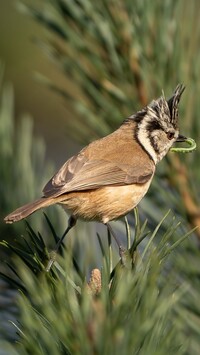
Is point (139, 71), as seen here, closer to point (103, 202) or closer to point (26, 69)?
point (103, 202)

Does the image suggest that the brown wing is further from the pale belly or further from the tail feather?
the tail feather

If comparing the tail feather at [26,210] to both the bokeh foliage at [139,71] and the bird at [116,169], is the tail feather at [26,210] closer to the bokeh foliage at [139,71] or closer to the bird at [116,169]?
the bird at [116,169]

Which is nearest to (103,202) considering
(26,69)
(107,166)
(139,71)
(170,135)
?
(107,166)

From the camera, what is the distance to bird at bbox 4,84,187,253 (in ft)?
5.61

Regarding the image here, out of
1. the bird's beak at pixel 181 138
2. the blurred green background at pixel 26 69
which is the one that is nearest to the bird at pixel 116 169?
the bird's beak at pixel 181 138

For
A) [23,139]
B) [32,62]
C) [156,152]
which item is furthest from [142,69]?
[32,62]

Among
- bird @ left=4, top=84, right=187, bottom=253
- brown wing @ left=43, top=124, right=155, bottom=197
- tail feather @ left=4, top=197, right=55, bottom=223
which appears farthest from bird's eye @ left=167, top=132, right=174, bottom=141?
tail feather @ left=4, top=197, right=55, bottom=223

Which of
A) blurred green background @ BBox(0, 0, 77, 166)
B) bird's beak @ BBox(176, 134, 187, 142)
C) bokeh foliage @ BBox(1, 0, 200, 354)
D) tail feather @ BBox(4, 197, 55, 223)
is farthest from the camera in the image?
blurred green background @ BBox(0, 0, 77, 166)

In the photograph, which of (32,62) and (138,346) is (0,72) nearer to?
(138,346)

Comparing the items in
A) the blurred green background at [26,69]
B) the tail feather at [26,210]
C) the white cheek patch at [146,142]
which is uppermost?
the blurred green background at [26,69]

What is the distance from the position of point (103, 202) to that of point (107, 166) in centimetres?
14

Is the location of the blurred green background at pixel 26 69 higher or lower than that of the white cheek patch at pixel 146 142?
higher

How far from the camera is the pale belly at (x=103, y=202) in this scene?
1803 mm

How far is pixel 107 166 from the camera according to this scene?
6.62 feet
